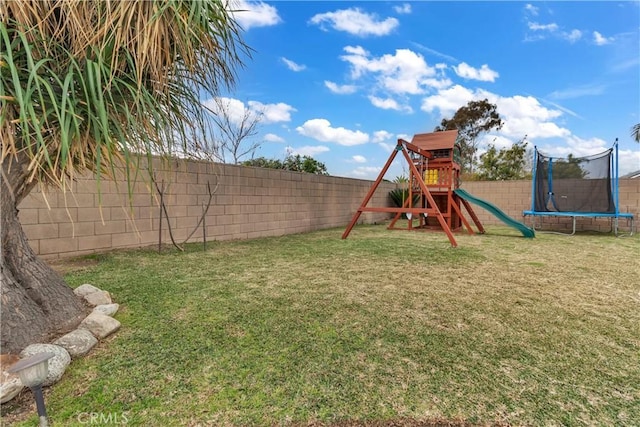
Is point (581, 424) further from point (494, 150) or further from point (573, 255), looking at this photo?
point (494, 150)

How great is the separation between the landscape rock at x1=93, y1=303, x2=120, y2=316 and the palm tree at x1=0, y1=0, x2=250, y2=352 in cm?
10

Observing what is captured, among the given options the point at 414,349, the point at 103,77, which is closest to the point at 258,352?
the point at 414,349

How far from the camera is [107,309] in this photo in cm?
198

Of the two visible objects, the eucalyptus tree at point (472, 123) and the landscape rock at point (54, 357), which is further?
the eucalyptus tree at point (472, 123)

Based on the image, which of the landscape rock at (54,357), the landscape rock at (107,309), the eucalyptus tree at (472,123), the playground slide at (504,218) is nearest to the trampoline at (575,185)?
the playground slide at (504,218)

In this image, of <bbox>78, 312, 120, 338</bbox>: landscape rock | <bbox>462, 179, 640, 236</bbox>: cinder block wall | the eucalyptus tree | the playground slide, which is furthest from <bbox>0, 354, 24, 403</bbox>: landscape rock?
the eucalyptus tree

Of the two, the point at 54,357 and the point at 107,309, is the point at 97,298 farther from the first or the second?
the point at 54,357

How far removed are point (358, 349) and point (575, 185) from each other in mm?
8699

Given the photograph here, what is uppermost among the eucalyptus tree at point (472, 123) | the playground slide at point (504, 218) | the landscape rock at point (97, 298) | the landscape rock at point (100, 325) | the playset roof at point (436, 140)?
the eucalyptus tree at point (472, 123)

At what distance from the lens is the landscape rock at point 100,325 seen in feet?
5.65

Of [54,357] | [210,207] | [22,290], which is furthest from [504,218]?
[22,290]

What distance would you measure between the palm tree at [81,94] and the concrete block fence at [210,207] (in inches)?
10.0

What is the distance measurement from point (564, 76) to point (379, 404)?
9728 millimetres

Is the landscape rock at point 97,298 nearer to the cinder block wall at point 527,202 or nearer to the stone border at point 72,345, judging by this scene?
the stone border at point 72,345
